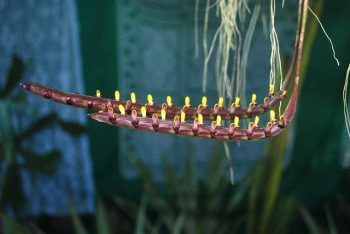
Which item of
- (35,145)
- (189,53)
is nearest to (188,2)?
(189,53)

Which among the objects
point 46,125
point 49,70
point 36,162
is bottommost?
point 36,162

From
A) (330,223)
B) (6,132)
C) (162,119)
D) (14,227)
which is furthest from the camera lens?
(6,132)

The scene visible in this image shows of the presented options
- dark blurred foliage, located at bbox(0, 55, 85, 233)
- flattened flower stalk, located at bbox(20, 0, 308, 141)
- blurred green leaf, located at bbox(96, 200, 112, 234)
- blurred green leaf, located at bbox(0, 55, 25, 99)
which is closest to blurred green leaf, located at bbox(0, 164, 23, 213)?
dark blurred foliage, located at bbox(0, 55, 85, 233)

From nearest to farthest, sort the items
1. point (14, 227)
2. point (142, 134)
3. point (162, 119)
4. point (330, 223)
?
point (162, 119), point (14, 227), point (330, 223), point (142, 134)

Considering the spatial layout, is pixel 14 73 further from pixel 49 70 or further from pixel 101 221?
pixel 101 221

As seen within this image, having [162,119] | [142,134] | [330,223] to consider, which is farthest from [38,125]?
[162,119]

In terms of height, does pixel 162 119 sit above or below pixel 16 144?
above

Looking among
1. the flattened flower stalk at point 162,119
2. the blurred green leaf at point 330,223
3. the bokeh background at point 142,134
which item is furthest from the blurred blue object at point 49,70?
the flattened flower stalk at point 162,119

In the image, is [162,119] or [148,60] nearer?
[162,119]
